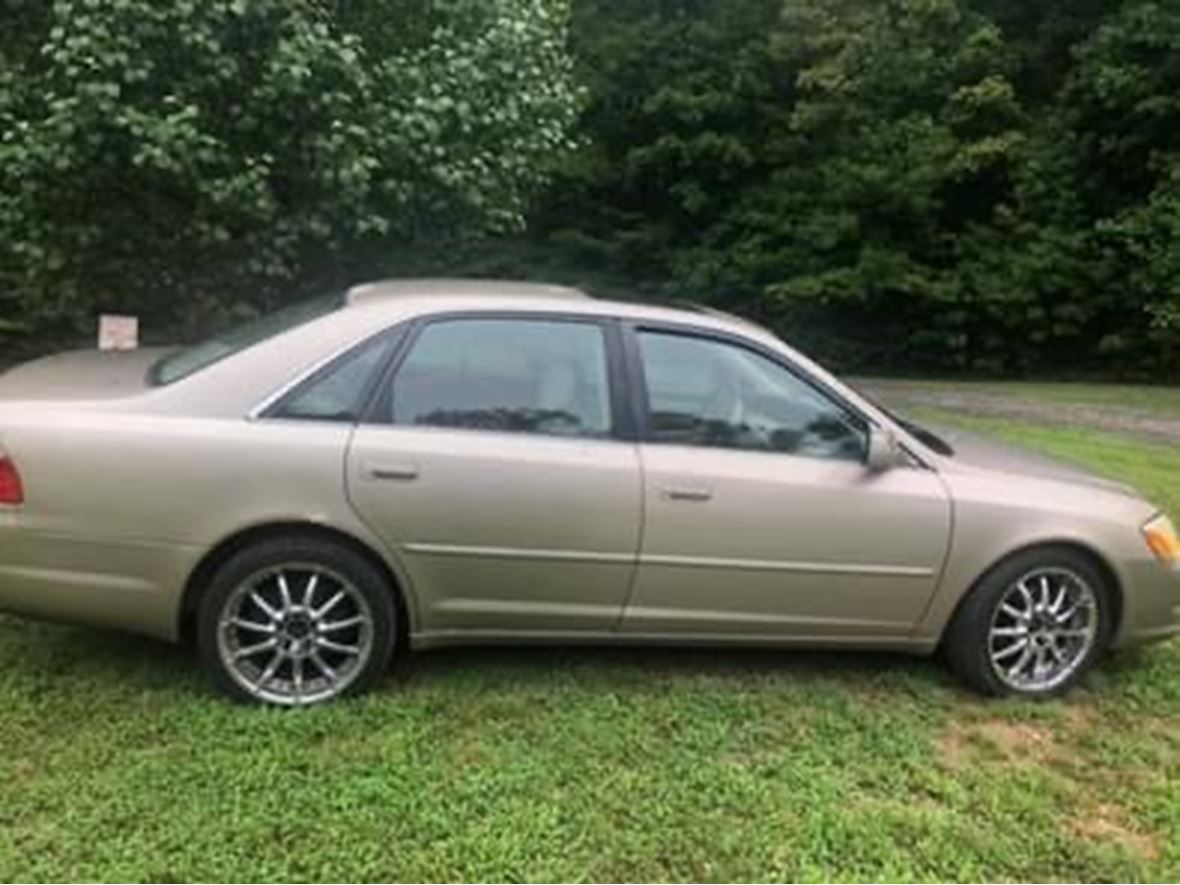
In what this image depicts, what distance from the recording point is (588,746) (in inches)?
154

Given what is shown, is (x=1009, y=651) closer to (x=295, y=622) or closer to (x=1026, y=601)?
(x=1026, y=601)

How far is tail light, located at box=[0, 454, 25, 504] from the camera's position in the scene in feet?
12.7

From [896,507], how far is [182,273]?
5.31 meters

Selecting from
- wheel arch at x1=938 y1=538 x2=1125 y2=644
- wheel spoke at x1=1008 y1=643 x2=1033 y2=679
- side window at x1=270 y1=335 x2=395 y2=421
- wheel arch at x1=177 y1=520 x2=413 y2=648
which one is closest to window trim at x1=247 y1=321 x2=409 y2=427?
side window at x1=270 y1=335 x2=395 y2=421

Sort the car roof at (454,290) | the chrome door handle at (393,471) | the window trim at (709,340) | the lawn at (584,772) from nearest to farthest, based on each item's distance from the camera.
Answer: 1. the lawn at (584,772)
2. the chrome door handle at (393,471)
3. the window trim at (709,340)
4. the car roof at (454,290)

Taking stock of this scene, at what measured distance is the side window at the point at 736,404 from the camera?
4.29 m

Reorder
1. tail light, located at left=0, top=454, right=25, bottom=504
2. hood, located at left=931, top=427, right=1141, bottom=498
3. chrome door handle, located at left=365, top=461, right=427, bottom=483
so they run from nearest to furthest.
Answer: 1. tail light, located at left=0, top=454, right=25, bottom=504
2. chrome door handle, located at left=365, top=461, right=427, bottom=483
3. hood, located at left=931, top=427, right=1141, bottom=498

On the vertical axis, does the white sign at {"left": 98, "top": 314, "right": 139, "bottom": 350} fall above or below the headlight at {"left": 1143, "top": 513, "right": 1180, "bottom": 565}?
above

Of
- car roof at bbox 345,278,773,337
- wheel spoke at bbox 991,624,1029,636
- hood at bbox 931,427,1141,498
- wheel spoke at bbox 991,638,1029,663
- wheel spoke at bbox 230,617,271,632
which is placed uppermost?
car roof at bbox 345,278,773,337

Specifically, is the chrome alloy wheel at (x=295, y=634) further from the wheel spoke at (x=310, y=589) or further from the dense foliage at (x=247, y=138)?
the dense foliage at (x=247, y=138)

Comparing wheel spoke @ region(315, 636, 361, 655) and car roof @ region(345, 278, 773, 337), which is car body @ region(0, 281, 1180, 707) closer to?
car roof @ region(345, 278, 773, 337)

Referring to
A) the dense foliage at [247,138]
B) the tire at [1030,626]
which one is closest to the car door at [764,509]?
the tire at [1030,626]

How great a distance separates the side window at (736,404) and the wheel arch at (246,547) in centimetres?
107

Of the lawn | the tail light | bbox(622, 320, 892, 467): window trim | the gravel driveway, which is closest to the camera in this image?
the lawn
